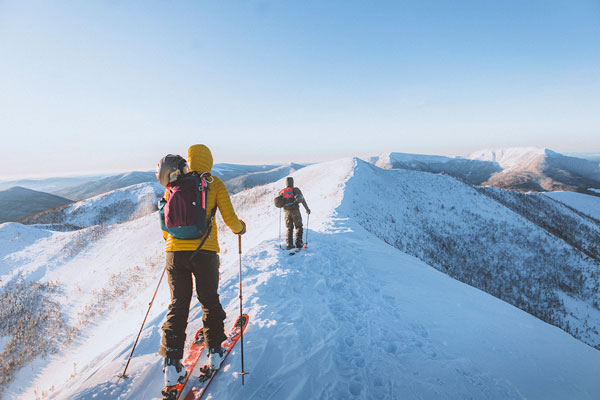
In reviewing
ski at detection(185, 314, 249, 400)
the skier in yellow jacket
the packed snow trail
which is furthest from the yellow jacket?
the packed snow trail

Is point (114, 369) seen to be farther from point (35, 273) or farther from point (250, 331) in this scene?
point (35, 273)

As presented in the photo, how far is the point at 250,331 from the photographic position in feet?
14.3

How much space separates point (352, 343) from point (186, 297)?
309 centimetres

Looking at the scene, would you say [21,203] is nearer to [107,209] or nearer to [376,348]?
[107,209]

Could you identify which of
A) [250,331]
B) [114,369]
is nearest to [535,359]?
[250,331]

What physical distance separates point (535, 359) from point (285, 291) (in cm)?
515

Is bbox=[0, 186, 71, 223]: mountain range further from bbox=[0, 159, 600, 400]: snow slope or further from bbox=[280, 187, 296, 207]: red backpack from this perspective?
bbox=[280, 187, 296, 207]: red backpack

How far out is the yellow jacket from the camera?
3432mm

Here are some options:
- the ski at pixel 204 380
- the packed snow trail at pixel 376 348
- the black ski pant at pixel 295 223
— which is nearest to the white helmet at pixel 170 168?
the ski at pixel 204 380

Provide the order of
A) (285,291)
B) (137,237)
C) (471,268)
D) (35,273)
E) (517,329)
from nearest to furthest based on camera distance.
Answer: (517,329)
(285,291)
(471,268)
(35,273)
(137,237)

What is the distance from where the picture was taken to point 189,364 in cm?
371

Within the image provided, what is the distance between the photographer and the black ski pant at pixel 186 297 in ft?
10.7

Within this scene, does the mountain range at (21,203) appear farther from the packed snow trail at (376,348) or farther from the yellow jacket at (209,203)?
the yellow jacket at (209,203)

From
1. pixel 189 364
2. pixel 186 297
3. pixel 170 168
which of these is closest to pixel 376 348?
pixel 189 364
